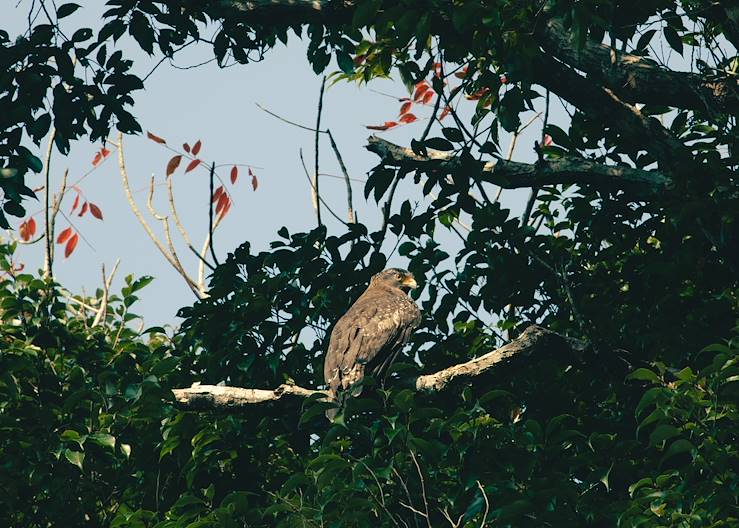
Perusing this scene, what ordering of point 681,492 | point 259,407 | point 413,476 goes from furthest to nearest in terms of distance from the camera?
point 259,407
point 413,476
point 681,492

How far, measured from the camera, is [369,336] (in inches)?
260

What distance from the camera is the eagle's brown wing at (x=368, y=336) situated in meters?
6.31

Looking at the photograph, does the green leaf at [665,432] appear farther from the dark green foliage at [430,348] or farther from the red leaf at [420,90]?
the red leaf at [420,90]

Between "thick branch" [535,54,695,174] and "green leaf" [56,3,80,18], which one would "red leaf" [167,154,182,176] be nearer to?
"green leaf" [56,3,80,18]

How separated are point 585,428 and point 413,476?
4.56 feet

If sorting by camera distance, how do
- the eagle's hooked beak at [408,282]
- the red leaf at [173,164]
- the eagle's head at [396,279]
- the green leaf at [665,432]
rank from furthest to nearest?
the red leaf at [173,164]
the eagle's hooked beak at [408,282]
the eagle's head at [396,279]
the green leaf at [665,432]

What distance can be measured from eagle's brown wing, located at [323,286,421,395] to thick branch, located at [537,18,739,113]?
1961 millimetres

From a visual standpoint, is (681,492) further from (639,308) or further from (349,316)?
(349,316)

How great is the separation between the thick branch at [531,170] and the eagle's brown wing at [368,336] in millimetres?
1009

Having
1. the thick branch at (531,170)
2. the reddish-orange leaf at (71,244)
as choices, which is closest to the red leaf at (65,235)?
the reddish-orange leaf at (71,244)

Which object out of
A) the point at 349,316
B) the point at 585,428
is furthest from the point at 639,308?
the point at 349,316

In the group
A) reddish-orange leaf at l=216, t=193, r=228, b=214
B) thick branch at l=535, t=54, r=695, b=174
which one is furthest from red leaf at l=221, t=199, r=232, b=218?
thick branch at l=535, t=54, r=695, b=174

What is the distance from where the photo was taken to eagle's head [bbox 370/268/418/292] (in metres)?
7.48

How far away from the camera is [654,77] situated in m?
6.25
